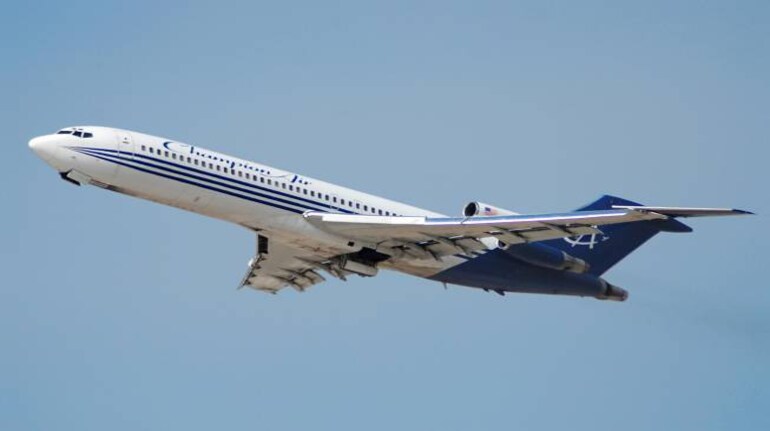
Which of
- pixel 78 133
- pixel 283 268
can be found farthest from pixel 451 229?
pixel 78 133

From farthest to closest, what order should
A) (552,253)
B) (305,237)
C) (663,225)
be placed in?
(552,253) < (305,237) < (663,225)

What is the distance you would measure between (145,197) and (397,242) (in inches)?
283

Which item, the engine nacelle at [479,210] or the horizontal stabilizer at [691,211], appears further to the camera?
the engine nacelle at [479,210]

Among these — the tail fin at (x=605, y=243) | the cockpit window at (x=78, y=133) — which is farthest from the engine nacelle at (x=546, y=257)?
the cockpit window at (x=78, y=133)

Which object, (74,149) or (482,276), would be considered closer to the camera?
(74,149)

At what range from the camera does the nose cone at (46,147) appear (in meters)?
38.7

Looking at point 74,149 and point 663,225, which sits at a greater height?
point 74,149

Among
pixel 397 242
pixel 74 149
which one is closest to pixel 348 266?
pixel 397 242

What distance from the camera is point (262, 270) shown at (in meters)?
46.0

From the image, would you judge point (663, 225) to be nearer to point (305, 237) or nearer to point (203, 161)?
point (305, 237)

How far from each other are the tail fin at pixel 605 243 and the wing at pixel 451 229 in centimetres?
392

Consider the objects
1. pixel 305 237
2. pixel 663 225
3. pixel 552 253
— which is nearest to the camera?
pixel 663 225

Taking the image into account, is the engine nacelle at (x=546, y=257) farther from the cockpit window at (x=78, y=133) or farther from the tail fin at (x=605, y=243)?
the cockpit window at (x=78, y=133)

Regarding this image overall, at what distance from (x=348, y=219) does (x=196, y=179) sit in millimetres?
4277
